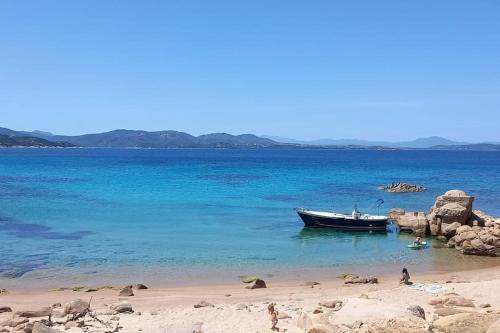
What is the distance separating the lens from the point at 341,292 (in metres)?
19.2

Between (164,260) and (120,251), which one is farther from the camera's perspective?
(120,251)

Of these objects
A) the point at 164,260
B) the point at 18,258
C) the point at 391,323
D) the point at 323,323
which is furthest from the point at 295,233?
the point at 391,323

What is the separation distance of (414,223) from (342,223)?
4.88 meters

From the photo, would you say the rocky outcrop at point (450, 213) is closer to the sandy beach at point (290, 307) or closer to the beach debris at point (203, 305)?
the sandy beach at point (290, 307)

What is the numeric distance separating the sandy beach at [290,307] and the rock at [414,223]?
36.1 feet

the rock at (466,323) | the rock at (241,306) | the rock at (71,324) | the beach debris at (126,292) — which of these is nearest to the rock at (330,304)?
the rock at (241,306)

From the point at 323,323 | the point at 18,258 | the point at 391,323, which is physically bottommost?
the point at 18,258

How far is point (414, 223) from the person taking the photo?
113 feet

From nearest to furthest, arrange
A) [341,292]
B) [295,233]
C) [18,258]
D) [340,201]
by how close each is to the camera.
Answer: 1. [341,292]
2. [18,258]
3. [295,233]
4. [340,201]

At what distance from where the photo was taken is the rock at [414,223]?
33969 mm

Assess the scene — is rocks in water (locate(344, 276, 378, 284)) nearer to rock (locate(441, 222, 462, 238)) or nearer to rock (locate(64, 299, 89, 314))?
rock (locate(64, 299, 89, 314))

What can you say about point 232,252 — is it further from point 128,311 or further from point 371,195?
point 371,195

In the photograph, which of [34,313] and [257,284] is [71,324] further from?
[257,284]

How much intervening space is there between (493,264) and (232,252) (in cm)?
1361
